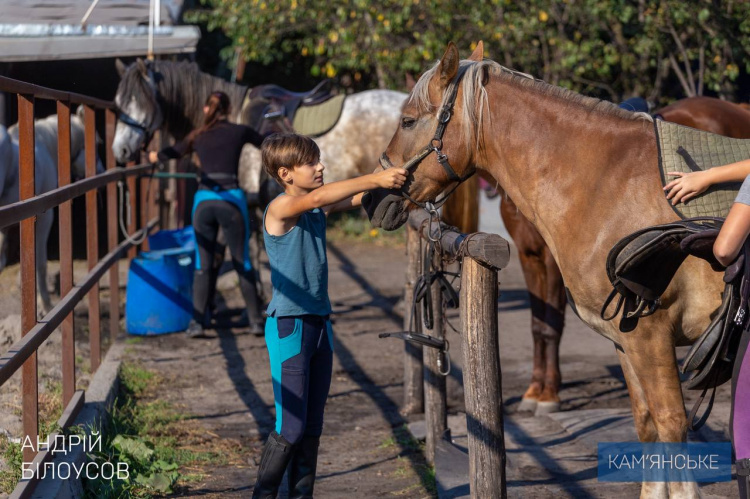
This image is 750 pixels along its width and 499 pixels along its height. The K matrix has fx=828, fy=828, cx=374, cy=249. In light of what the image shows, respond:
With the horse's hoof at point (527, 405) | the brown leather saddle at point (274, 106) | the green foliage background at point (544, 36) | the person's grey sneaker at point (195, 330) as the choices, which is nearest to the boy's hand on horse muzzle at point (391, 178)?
the horse's hoof at point (527, 405)

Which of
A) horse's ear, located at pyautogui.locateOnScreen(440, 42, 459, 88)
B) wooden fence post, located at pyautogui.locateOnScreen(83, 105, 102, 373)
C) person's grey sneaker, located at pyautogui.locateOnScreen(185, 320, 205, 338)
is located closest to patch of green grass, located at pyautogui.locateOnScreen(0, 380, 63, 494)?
wooden fence post, located at pyautogui.locateOnScreen(83, 105, 102, 373)

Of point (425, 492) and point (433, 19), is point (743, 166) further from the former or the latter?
point (433, 19)

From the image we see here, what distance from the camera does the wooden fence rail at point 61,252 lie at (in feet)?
9.66

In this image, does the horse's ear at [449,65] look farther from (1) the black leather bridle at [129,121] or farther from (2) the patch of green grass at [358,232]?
(2) the patch of green grass at [358,232]

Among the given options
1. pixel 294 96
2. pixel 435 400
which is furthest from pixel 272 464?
pixel 294 96

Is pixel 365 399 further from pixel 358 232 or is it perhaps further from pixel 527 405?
pixel 358 232

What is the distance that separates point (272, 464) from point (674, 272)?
5.09ft

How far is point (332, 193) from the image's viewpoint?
290 cm

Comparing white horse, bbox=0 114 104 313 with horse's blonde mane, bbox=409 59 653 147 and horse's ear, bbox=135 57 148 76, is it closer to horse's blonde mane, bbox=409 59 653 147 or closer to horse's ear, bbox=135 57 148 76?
horse's ear, bbox=135 57 148 76

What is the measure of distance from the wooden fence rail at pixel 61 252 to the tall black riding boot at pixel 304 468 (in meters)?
0.95

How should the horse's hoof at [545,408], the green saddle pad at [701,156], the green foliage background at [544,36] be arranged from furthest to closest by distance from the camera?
the green foliage background at [544,36] < the horse's hoof at [545,408] < the green saddle pad at [701,156]

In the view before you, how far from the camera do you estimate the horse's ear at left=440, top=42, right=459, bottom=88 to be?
120 inches

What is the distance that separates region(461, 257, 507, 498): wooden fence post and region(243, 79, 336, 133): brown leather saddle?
455cm

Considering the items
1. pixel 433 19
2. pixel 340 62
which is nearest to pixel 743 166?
pixel 433 19
